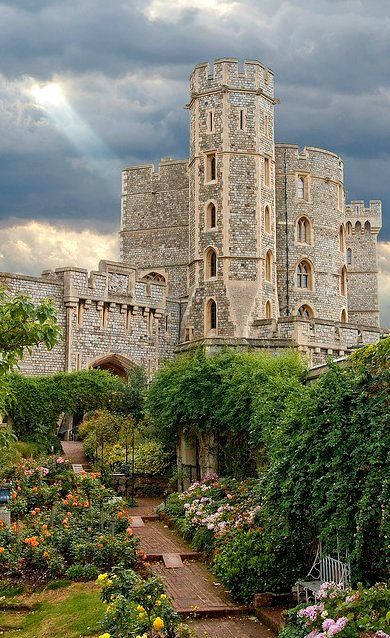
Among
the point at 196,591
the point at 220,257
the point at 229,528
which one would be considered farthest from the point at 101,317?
the point at 196,591

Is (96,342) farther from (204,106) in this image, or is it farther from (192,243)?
(204,106)

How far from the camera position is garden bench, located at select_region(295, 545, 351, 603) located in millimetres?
9297

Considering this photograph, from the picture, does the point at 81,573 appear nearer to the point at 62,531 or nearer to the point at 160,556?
the point at 62,531

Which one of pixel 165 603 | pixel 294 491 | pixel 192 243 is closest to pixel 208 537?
pixel 294 491

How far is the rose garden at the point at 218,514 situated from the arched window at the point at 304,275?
68.2 ft

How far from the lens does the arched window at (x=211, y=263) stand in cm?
3428

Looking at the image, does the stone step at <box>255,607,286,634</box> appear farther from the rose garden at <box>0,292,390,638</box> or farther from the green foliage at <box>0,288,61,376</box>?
the green foliage at <box>0,288,61,376</box>

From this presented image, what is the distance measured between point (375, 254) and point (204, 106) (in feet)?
76.7

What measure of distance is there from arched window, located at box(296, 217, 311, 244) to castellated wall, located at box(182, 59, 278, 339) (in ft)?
18.4

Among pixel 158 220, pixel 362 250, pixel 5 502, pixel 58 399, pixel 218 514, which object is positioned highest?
pixel 362 250

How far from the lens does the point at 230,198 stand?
34.0 metres

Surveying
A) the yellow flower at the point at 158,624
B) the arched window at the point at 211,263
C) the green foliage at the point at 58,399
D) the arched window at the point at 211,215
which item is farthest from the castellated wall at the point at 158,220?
the yellow flower at the point at 158,624

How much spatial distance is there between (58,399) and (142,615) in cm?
1730

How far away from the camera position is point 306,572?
36.4ft
